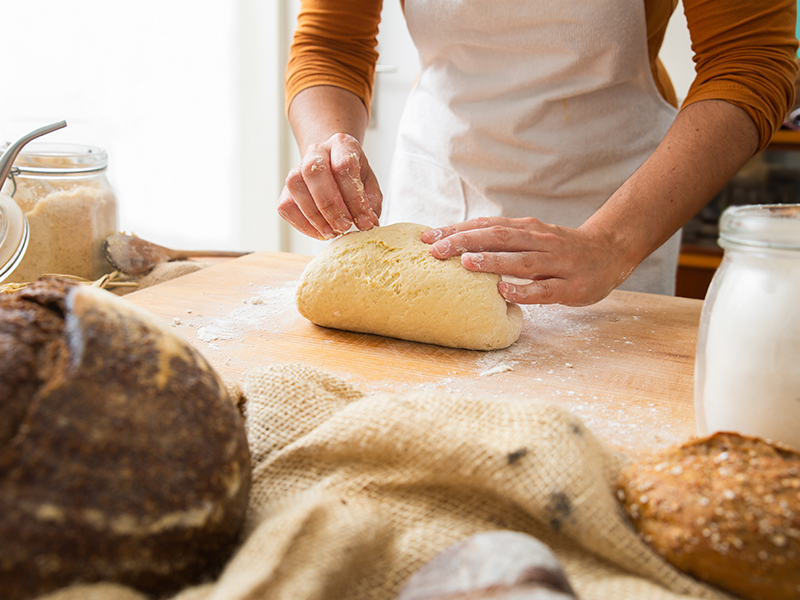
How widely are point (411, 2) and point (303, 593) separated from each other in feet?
5.12

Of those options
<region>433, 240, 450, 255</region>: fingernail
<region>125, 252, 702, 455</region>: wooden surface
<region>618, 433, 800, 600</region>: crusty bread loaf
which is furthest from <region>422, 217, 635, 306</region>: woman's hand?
<region>618, 433, 800, 600</region>: crusty bread loaf

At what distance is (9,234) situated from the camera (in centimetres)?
113

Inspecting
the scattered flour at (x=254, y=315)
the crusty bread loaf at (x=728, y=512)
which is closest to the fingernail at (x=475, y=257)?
the scattered flour at (x=254, y=315)

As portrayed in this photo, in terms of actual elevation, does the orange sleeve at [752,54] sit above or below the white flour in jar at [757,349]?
above

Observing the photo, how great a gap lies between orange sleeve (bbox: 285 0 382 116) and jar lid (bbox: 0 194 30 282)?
0.87 metres

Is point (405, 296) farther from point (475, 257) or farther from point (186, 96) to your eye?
point (186, 96)

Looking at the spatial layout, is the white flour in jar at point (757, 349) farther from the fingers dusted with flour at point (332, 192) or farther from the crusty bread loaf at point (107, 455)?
the fingers dusted with flour at point (332, 192)

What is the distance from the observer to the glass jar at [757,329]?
0.61 metres

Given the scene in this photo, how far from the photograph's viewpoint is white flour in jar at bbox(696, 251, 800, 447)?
612 mm

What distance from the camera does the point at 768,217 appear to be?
26.3 inches

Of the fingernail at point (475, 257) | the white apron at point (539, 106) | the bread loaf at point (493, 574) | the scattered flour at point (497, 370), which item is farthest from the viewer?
the white apron at point (539, 106)

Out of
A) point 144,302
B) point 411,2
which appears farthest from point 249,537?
point 411,2

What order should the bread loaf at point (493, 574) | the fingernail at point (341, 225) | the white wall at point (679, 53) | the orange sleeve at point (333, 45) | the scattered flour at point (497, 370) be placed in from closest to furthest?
1. the bread loaf at point (493, 574)
2. the scattered flour at point (497, 370)
3. the fingernail at point (341, 225)
4. the orange sleeve at point (333, 45)
5. the white wall at point (679, 53)

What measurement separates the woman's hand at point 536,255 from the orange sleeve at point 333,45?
0.78 m
